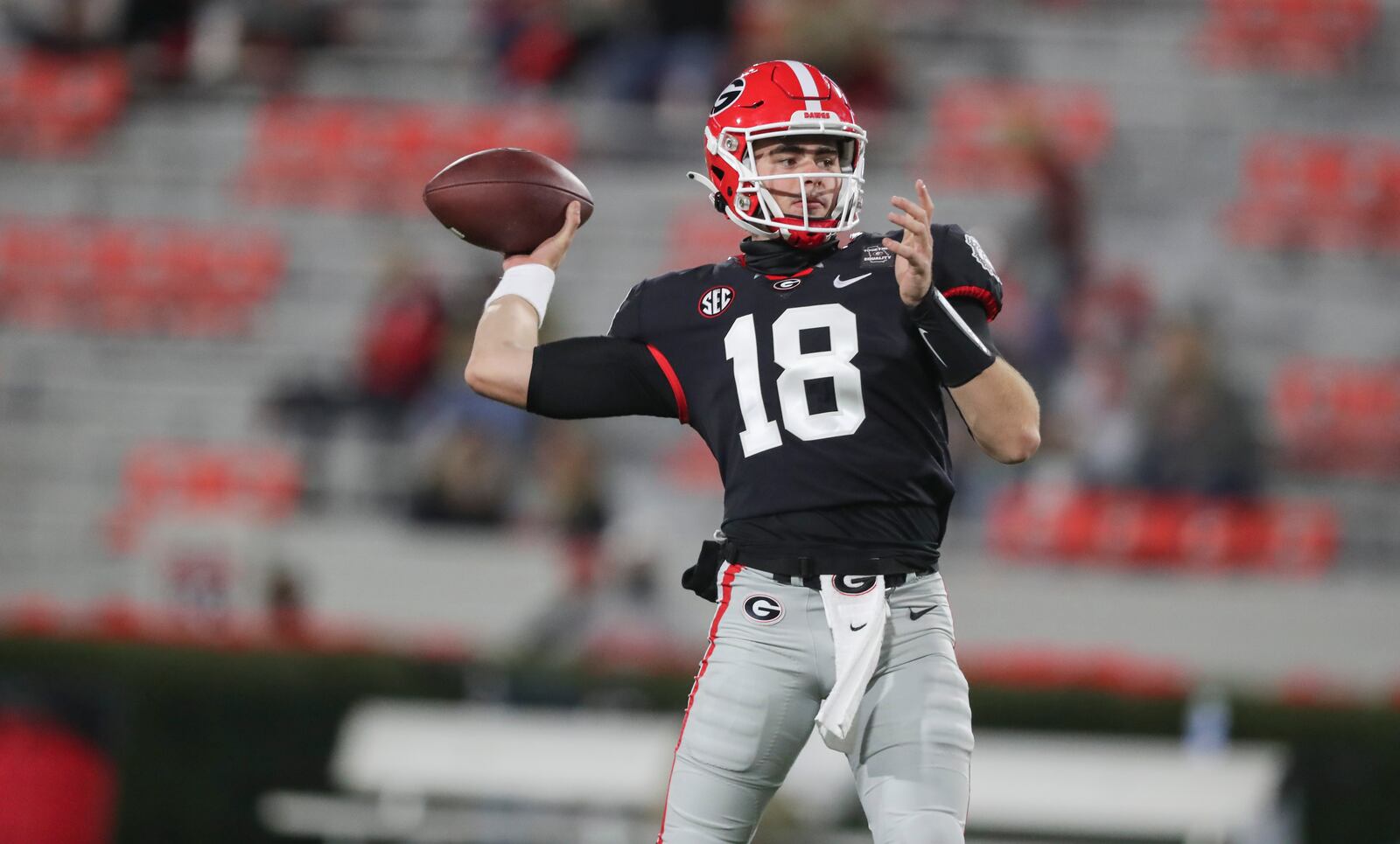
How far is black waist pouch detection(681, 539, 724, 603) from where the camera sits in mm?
3674

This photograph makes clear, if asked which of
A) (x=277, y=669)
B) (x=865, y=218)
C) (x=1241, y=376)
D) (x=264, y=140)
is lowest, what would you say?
(x=277, y=669)

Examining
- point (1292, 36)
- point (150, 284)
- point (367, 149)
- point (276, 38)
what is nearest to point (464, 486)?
point (367, 149)

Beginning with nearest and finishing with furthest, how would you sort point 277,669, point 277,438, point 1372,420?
point 277,669, point 1372,420, point 277,438

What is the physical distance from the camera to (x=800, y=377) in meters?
3.56

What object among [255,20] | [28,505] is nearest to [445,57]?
[255,20]

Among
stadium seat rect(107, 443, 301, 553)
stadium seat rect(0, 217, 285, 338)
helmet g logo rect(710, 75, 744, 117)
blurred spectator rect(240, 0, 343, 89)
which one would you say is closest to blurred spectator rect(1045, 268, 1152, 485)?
stadium seat rect(107, 443, 301, 553)

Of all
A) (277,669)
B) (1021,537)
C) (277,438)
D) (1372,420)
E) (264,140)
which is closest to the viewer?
(277,669)

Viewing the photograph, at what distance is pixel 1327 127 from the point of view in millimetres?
10500

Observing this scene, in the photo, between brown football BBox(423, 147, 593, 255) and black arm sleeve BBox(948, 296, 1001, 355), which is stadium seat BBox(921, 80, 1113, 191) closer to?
brown football BBox(423, 147, 593, 255)

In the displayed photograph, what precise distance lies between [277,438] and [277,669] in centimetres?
333

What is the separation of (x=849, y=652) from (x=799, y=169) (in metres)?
0.94

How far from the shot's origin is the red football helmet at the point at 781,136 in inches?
145

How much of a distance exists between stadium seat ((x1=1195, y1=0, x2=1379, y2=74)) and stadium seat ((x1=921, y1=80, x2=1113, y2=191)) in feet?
2.48

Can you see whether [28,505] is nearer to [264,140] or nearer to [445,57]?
[264,140]
